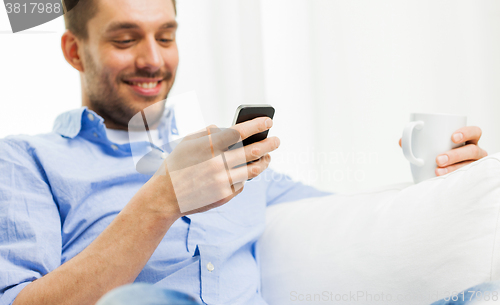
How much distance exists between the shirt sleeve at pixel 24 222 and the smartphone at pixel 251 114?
38cm

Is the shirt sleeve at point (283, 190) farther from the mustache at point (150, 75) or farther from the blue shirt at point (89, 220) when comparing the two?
the mustache at point (150, 75)

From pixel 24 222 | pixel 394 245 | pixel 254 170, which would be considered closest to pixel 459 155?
pixel 394 245

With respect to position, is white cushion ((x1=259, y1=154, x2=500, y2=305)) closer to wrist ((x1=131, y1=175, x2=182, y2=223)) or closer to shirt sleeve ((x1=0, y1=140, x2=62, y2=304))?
wrist ((x1=131, y1=175, x2=182, y2=223))

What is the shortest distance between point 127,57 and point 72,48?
0.20 meters

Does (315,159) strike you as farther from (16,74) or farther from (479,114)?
(16,74)

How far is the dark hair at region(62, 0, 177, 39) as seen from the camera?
3.16 ft

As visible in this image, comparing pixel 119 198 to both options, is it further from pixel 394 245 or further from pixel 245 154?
pixel 394 245

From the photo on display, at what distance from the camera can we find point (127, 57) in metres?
0.95

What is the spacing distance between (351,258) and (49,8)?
1.08 meters

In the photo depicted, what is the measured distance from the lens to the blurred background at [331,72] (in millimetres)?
1171

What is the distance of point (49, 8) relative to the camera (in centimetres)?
108

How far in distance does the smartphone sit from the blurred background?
2.55ft

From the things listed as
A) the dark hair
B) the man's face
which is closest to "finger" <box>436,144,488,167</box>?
the man's face

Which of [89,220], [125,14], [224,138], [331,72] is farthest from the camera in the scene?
[331,72]
